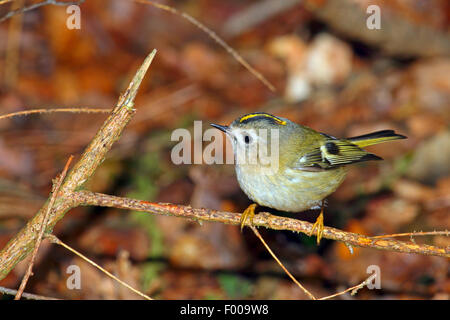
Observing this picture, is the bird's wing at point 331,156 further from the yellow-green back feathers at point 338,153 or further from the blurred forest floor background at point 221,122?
the blurred forest floor background at point 221,122

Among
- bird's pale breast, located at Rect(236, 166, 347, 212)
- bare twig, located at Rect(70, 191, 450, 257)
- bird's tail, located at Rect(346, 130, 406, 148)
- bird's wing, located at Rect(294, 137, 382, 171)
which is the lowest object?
bare twig, located at Rect(70, 191, 450, 257)

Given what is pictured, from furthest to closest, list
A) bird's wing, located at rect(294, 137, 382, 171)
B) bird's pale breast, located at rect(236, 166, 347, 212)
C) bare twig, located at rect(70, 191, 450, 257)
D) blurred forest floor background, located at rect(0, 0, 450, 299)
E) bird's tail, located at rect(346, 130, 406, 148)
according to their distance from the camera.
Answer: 1. blurred forest floor background, located at rect(0, 0, 450, 299)
2. bird's tail, located at rect(346, 130, 406, 148)
3. bird's wing, located at rect(294, 137, 382, 171)
4. bird's pale breast, located at rect(236, 166, 347, 212)
5. bare twig, located at rect(70, 191, 450, 257)

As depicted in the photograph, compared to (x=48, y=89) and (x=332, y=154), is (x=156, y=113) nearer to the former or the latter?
(x=48, y=89)

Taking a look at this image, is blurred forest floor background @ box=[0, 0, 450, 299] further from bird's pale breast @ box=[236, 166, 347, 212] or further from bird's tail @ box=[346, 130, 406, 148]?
bird's pale breast @ box=[236, 166, 347, 212]

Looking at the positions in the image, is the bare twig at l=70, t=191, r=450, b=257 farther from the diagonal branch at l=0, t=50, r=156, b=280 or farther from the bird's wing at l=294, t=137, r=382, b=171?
the bird's wing at l=294, t=137, r=382, b=171

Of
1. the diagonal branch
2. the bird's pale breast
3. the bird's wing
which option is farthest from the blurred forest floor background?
the bird's pale breast

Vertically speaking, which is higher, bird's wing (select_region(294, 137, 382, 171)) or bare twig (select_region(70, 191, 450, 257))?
bird's wing (select_region(294, 137, 382, 171))

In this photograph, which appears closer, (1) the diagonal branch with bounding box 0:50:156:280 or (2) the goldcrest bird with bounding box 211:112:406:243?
(1) the diagonal branch with bounding box 0:50:156:280

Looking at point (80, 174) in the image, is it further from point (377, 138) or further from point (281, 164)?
point (377, 138)

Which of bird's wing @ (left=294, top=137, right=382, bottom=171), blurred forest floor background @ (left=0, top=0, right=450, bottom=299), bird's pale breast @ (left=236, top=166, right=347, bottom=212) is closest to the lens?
bird's pale breast @ (left=236, top=166, right=347, bottom=212)
